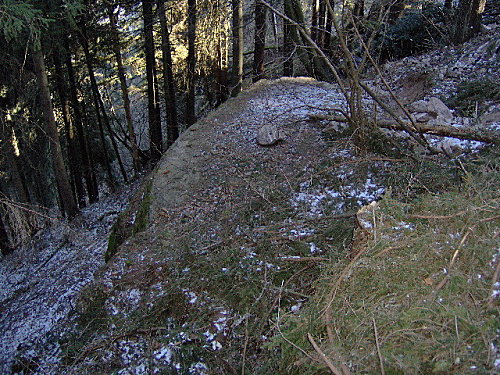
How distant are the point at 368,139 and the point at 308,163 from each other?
0.90m

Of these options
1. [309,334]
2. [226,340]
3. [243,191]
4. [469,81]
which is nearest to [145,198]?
[243,191]

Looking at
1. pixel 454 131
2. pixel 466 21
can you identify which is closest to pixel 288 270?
pixel 454 131

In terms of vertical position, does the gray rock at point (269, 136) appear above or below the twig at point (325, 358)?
above

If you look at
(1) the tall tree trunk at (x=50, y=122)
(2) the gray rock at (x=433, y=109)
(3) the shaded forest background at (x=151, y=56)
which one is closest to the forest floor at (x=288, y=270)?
(2) the gray rock at (x=433, y=109)

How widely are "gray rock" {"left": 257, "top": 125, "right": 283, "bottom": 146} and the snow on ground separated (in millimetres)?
3552

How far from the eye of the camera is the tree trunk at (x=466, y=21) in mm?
9516

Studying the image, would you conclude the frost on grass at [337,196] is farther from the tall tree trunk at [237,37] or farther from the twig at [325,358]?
the tall tree trunk at [237,37]

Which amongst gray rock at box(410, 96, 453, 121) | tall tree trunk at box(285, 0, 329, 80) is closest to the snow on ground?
gray rock at box(410, 96, 453, 121)

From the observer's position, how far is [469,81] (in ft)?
23.9

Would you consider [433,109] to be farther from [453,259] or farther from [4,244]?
[4,244]

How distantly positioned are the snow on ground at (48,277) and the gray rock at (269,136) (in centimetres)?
355

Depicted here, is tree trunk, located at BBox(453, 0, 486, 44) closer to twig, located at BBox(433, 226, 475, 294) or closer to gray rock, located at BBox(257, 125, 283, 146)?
gray rock, located at BBox(257, 125, 283, 146)

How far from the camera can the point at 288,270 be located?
3.44m

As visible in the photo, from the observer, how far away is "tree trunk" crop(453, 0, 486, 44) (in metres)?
9.52
